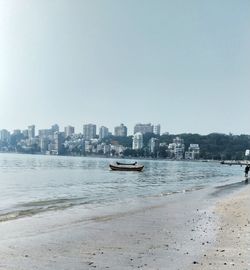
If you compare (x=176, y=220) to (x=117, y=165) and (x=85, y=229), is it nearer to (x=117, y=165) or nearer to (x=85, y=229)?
(x=85, y=229)

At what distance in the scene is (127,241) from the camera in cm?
1606

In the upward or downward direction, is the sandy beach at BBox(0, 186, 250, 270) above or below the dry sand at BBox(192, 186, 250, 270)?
below

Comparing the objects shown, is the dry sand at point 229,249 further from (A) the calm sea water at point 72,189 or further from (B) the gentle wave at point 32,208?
(A) the calm sea water at point 72,189

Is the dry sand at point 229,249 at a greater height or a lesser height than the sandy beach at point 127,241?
greater

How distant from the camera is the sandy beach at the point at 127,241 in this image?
12.3m

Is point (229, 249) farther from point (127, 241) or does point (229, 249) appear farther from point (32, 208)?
point (32, 208)

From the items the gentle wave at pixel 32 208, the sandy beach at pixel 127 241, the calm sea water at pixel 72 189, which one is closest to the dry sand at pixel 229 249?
the sandy beach at pixel 127 241

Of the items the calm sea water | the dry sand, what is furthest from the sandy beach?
the calm sea water

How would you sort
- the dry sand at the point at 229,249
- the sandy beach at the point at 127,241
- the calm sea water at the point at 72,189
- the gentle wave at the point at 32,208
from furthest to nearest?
1. the calm sea water at the point at 72,189
2. the gentle wave at the point at 32,208
3. the sandy beach at the point at 127,241
4. the dry sand at the point at 229,249

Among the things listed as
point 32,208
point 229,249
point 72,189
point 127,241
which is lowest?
point 72,189

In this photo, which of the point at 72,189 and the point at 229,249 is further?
the point at 72,189

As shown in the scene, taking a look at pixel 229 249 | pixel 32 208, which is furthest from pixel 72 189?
pixel 229 249

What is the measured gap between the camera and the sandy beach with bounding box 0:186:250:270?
1227 cm

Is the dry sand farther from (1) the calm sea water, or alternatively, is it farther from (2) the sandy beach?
(1) the calm sea water
